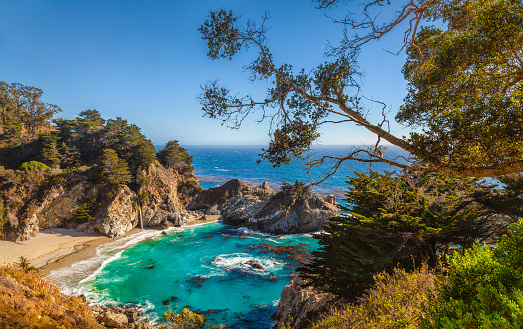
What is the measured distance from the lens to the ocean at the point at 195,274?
55.9 ft

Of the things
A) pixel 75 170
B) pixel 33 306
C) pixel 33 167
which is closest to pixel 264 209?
pixel 75 170

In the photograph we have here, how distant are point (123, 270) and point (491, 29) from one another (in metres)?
27.5

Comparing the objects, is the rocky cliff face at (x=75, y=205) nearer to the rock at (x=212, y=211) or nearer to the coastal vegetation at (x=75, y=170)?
the coastal vegetation at (x=75, y=170)

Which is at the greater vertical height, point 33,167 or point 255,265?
point 33,167

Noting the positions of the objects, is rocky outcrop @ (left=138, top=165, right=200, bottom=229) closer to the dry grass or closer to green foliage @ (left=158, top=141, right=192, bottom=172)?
green foliage @ (left=158, top=141, right=192, bottom=172)

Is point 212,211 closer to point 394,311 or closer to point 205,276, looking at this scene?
point 205,276

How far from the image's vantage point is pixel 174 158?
43781 millimetres

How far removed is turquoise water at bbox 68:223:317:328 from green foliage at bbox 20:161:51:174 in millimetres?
16093

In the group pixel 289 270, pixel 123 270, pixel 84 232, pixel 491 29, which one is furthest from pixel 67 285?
pixel 491 29

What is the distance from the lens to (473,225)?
363 inches

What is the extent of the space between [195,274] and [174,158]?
26.8m

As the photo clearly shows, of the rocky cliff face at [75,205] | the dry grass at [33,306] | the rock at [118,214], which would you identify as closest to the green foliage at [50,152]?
the rocky cliff face at [75,205]

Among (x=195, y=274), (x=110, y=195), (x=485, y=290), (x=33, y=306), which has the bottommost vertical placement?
(x=195, y=274)

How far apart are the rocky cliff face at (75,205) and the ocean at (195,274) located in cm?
318
